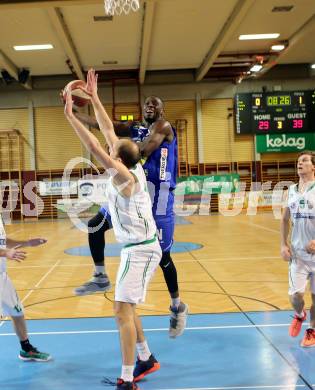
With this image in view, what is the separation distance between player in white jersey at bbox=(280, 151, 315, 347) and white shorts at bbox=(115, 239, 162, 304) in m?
1.50

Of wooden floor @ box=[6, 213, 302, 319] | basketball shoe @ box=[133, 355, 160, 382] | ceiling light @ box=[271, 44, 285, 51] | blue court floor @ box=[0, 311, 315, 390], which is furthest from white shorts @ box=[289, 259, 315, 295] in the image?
ceiling light @ box=[271, 44, 285, 51]

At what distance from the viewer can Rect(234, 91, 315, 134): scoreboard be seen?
70.8 feet

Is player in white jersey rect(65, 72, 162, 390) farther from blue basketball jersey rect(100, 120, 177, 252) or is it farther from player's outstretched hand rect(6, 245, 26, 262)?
blue basketball jersey rect(100, 120, 177, 252)

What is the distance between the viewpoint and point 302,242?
14.4ft

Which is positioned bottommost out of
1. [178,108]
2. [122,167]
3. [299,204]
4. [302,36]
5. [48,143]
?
[299,204]

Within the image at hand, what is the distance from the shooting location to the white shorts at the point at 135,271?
3.37 metres

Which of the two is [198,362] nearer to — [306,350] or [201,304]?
[306,350]

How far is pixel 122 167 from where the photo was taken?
3.16 metres

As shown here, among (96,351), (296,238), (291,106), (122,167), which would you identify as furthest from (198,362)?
(291,106)

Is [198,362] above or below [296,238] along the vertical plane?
below

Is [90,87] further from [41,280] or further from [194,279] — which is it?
[41,280]

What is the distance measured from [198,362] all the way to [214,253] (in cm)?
635

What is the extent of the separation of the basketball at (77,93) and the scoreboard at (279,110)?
18.6 meters

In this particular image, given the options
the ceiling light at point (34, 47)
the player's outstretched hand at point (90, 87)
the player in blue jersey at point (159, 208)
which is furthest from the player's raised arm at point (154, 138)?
the ceiling light at point (34, 47)
